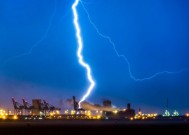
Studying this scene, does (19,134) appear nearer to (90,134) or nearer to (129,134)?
(90,134)

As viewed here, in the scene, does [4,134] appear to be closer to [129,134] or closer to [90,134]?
[90,134]

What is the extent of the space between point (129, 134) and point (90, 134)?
5.07 metres

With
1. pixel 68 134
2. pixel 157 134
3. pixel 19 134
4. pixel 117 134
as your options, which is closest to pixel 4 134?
pixel 19 134

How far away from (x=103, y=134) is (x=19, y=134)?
9585 millimetres

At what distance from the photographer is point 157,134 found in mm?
70625

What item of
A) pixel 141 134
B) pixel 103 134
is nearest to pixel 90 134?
pixel 103 134

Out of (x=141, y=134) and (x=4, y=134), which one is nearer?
(x=4, y=134)

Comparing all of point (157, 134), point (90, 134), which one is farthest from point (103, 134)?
point (157, 134)

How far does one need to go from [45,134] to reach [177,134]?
15069mm

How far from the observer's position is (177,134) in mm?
69562

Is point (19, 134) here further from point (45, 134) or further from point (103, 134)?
point (103, 134)

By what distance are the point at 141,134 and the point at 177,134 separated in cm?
445

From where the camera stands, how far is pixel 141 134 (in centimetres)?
7156

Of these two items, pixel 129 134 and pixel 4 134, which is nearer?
pixel 4 134
